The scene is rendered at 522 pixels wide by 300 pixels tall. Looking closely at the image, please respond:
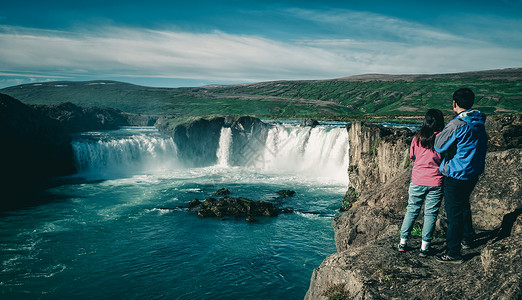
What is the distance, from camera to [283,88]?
19588 cm

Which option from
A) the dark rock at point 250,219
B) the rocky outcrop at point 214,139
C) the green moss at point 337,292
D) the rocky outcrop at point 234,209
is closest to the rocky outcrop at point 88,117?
the rocky outcrop at point 214,139

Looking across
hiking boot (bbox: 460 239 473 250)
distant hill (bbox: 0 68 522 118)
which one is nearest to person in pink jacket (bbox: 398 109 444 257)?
hiking boot (bbox: 460 239 473 250)

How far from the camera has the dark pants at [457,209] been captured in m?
5.75

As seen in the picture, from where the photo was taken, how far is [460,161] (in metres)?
5.73

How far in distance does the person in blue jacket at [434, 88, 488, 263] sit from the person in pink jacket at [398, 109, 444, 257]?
0.32m

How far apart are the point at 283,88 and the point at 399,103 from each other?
77.1m

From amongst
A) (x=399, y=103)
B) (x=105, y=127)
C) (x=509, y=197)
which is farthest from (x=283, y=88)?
(x=509, y=197)

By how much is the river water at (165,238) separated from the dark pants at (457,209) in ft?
30.7

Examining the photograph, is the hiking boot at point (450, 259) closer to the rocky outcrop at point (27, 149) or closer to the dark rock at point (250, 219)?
the dark rock at point (250, 219)

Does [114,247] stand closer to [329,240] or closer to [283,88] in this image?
[329,240]

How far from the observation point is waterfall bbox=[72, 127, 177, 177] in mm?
44094

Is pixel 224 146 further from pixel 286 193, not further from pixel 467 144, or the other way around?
pixel 467 144

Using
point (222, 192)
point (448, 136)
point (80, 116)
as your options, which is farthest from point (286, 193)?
point (80, 116)

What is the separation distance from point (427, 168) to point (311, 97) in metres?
168
